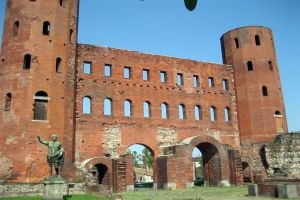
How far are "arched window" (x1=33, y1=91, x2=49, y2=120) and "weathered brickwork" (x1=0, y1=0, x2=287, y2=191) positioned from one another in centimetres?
6

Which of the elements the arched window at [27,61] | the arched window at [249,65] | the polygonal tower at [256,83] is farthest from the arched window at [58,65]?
the arched window at [249,65]

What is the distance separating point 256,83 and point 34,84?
58.9ft

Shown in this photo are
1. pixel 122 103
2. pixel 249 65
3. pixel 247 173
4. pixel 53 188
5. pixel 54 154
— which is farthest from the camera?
pixel 249 65

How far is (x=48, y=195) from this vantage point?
12.6 metres

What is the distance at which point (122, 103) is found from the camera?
24531mm

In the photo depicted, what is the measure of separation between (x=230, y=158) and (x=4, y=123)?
15535mm

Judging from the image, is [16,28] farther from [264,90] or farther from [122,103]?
[264,90]

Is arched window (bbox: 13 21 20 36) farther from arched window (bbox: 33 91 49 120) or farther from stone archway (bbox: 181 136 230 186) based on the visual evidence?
stone archway (bbox: 181 136 230 186)

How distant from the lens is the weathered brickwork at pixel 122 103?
19094mm

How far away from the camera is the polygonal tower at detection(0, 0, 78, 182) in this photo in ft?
59.6

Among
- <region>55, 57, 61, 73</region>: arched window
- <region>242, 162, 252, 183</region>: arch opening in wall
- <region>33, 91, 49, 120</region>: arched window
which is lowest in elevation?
<region>242, 162, 252, 183</region>: arch opening in wall

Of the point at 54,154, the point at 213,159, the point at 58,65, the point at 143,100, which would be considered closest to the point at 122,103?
the point at 143,100

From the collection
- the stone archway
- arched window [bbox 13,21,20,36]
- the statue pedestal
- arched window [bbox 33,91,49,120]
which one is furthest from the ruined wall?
the statue pedestal

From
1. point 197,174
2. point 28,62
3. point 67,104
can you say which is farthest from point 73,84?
point 197,174
